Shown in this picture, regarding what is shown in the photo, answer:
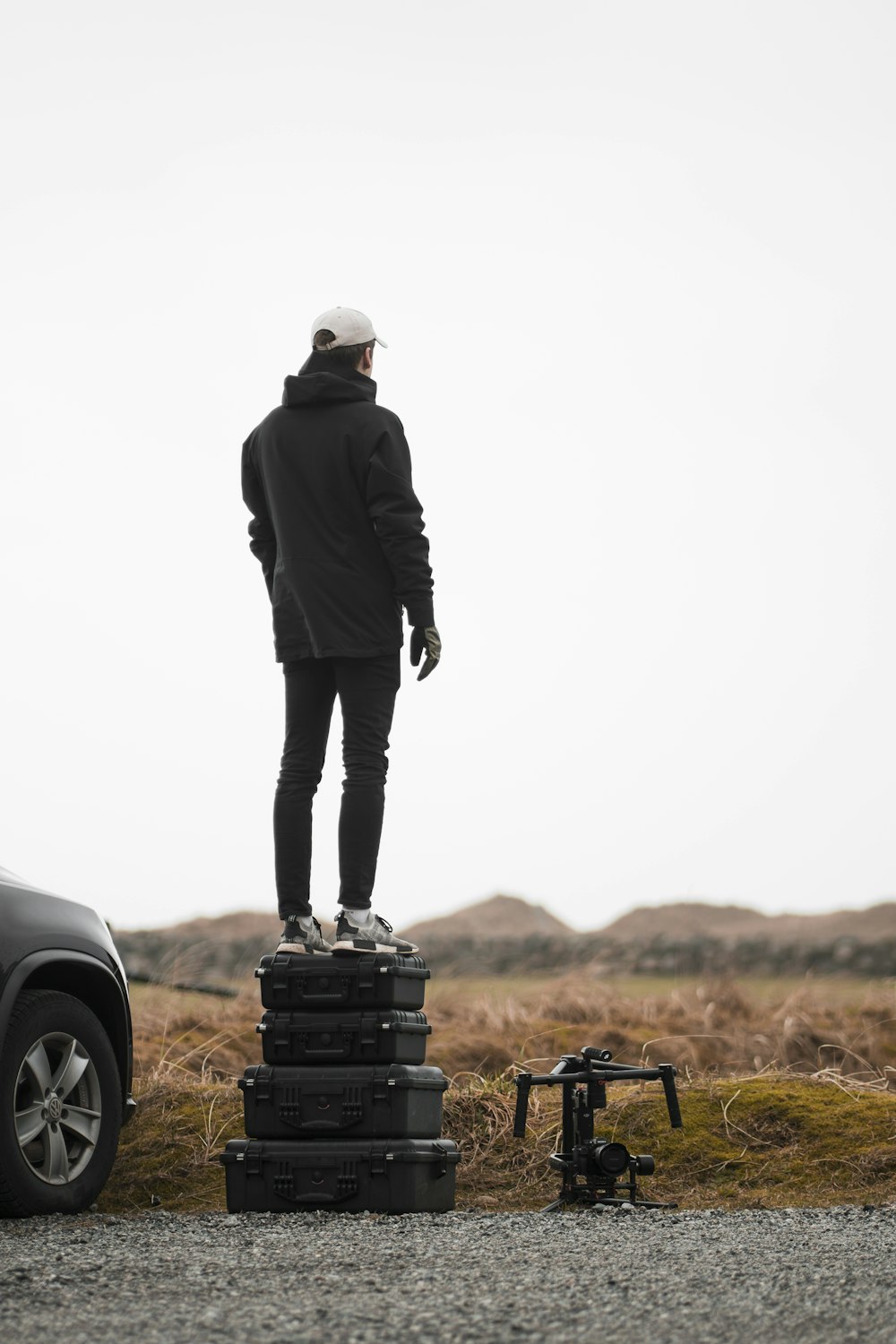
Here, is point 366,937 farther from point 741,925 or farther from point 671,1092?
point 741,925

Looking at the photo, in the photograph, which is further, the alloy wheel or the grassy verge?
the grassy verge

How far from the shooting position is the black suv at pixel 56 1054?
5660 millimetres

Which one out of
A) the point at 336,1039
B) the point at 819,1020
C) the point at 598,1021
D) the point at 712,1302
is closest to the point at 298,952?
the point at 336,1039

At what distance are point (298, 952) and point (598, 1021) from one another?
237 inches

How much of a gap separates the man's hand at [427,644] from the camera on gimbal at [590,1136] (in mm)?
1676

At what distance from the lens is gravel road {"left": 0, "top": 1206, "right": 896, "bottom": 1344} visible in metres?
3.87

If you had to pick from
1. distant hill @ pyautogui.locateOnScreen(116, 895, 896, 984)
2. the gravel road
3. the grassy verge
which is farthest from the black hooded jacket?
distant hill @ pyautogui.locateOnScreen(116, 895, 896, 984)

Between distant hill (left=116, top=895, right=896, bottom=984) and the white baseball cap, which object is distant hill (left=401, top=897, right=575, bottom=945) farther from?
the white baseball cap

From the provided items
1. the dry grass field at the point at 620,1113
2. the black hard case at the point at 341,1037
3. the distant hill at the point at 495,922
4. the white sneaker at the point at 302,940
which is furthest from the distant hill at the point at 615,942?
the black hard case at the point at 341,1037

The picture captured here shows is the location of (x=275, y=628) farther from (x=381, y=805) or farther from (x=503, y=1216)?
A: (x=503, y=1216)

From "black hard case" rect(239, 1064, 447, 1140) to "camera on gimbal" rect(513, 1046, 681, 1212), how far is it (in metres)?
0.39

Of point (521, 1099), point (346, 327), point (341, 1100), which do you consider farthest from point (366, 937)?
point (346, 327)

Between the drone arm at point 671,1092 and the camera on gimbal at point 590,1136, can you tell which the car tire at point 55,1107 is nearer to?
the camera on gimbal at point 590,1136

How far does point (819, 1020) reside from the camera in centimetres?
1240
